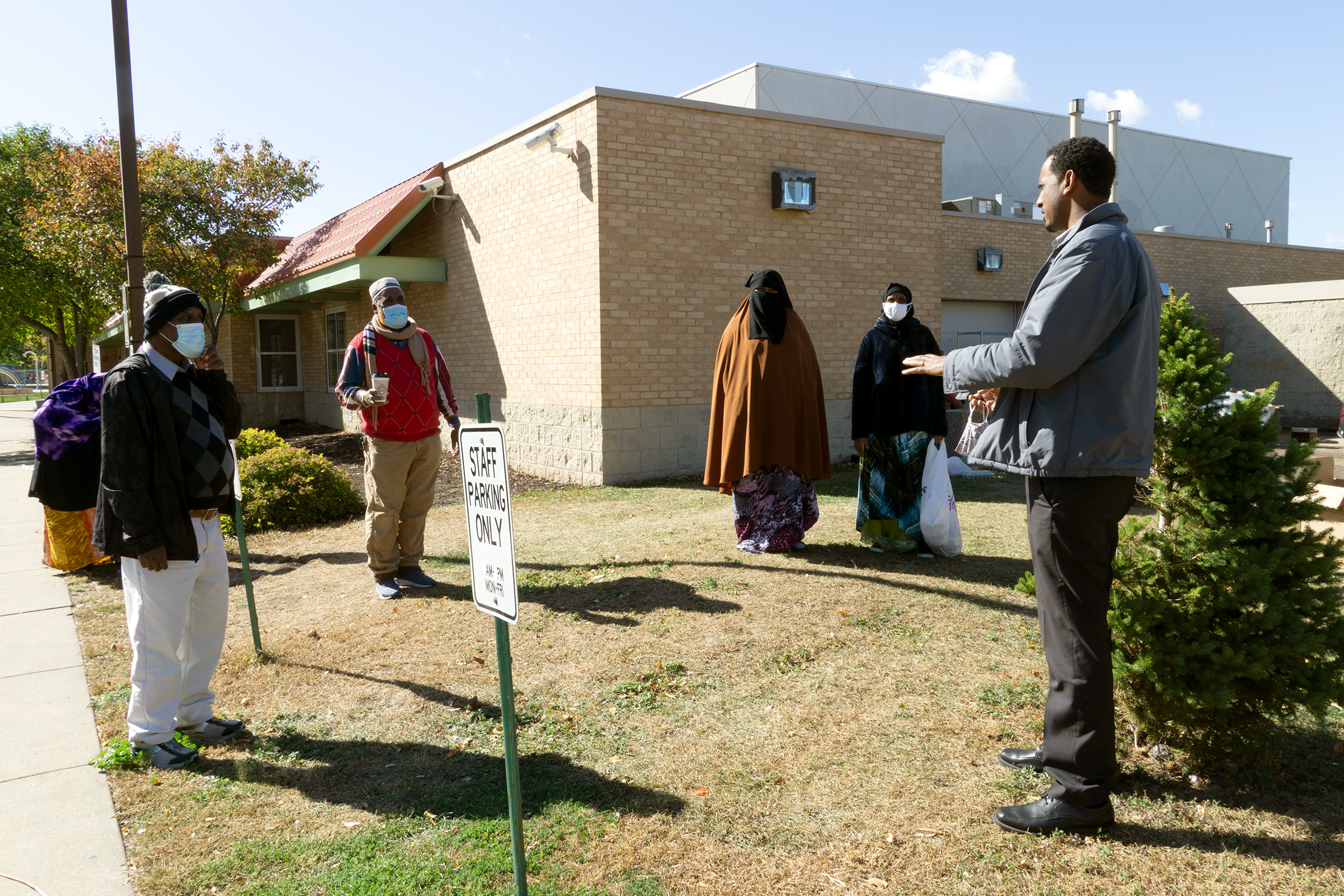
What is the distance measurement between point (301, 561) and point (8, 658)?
2.82m

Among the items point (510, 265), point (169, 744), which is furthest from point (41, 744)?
point (510, 265)

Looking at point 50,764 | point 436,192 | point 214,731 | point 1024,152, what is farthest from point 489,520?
point 1024,152

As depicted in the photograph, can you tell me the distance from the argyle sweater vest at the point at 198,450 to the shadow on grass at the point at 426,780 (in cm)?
122

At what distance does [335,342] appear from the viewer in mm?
21297

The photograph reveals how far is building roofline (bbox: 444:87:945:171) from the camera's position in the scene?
1134 cm

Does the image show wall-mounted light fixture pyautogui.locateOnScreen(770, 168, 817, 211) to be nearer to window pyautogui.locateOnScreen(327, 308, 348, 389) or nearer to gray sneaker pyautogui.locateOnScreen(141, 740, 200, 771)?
gray sneaker pyautogui.locateOnScreen(141, 740, 200, 771)

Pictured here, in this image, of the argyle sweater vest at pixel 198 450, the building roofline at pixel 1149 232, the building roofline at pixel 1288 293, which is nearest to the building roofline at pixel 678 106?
the building roofline at pixel 1149 232

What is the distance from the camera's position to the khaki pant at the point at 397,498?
6.40 metres

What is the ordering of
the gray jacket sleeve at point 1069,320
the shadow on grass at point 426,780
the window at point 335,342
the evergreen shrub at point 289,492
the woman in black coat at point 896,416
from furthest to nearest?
the window at point 335,342 → the evergreen shrub at point 289,492 → the woman in black coat at point 896,416 → the shadow on grass at point 426,780 → the gray jacket sleeve at point 1069,320

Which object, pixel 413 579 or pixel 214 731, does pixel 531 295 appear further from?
pixel 214 731

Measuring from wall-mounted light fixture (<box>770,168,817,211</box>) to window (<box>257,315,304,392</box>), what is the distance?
52.3ft

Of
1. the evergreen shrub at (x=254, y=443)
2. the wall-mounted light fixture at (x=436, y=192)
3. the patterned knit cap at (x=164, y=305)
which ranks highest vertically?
the wall-mounted light fixture at (x=436, y=192)

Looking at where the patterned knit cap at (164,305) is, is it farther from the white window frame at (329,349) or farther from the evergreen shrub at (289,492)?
the white window frame at (329,349)

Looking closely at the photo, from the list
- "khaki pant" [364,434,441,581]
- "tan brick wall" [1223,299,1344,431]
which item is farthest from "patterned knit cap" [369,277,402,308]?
"tan brick wall" [1223,299,1344,431]
